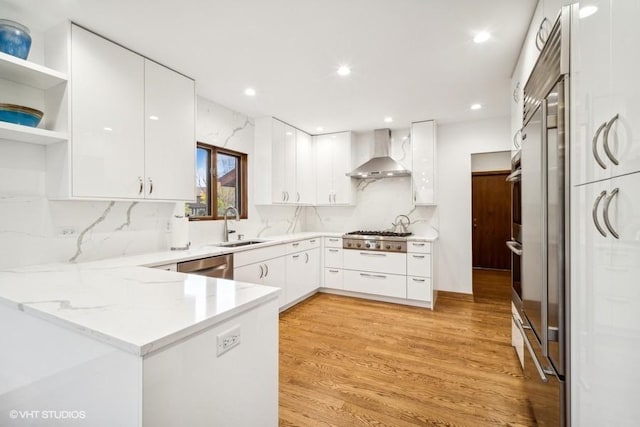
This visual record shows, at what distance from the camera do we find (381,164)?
4387 mm

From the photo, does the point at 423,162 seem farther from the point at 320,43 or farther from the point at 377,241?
the point at 320,43

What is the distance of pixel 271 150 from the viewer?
3.95 m

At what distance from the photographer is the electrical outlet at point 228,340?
1.05 meters

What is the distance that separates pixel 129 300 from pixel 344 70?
2.37m

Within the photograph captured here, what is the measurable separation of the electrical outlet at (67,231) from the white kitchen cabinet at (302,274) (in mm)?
2124

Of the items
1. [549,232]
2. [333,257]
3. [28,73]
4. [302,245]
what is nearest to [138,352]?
[549,232]

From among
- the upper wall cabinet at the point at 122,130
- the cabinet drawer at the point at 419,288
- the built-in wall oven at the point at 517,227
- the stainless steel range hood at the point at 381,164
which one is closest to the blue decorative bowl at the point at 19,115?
the upper wall cabinet at the point at 122,130

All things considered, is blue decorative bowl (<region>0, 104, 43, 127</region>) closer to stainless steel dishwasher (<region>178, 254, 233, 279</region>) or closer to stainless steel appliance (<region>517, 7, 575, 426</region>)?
stainless steel dishwasher (<region>178, 254, 233, 279</region>)

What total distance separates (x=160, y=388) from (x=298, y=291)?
3.15 m
